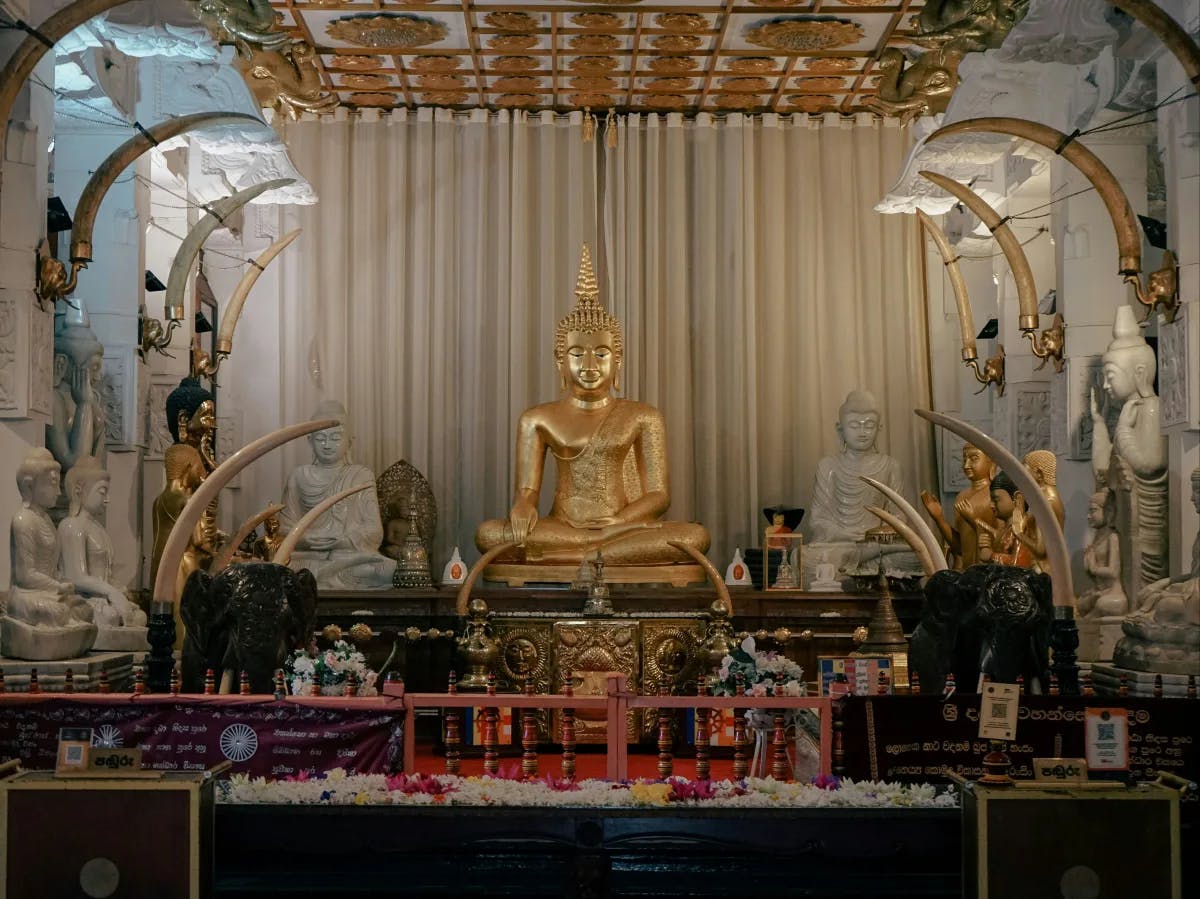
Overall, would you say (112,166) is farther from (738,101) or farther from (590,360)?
(738,101)

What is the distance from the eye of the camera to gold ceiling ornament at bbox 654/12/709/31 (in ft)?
29.1

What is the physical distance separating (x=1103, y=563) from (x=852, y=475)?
7.29 feet

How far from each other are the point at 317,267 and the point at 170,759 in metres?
5.98

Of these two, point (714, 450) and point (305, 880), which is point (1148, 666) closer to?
point (305, 880)

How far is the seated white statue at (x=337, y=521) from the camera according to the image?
334 inches

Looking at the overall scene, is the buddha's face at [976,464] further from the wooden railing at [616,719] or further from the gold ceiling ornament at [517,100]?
the wooden railing at [616,719]

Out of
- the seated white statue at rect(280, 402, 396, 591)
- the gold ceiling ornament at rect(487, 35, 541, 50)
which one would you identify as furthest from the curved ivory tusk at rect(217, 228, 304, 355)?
the gold ceiling ornament at rect(487, 35, 541, 50)

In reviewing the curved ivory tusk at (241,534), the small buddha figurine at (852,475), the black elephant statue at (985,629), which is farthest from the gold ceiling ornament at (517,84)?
the black elephant statue at (985,629)

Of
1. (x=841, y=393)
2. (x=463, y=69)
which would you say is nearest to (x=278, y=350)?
(x=463, y=69)

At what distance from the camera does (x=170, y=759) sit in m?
4.74

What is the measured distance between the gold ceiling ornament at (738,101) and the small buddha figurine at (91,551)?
4.97m

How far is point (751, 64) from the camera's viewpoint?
31.6 feet

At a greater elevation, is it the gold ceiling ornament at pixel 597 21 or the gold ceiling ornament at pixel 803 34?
the gold ceiling ornament at pixel 597 21

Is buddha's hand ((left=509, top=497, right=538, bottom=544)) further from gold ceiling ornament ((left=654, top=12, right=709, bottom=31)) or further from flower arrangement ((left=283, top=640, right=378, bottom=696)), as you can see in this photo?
flower arrangement ((left=283, top=640, right=378, bottom=696))
